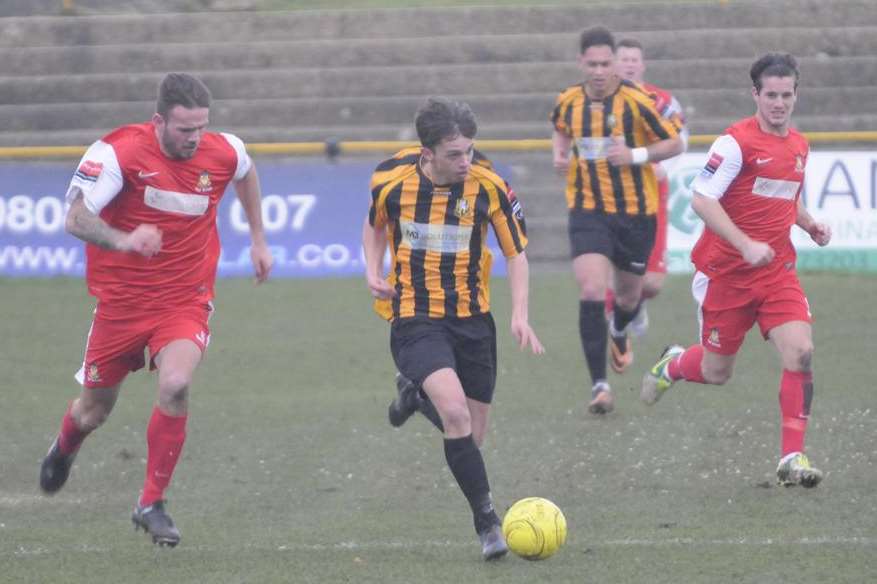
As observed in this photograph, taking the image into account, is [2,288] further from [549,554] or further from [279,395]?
[549,554]

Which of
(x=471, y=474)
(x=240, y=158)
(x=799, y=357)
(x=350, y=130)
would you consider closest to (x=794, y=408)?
(x=799, y=357)

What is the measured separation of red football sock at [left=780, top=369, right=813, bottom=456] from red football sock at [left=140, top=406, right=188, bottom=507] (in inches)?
105

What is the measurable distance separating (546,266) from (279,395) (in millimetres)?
5738

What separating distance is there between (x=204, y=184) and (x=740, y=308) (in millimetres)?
2630

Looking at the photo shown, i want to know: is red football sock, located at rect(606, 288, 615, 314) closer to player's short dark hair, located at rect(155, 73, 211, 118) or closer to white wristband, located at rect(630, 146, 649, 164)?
white wristband, located at rect(630, 146, 649, 164)

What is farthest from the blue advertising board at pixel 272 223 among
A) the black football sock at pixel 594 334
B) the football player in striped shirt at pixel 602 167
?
the black football sock at pixel 594 334

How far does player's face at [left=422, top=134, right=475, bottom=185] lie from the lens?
19.8 ft

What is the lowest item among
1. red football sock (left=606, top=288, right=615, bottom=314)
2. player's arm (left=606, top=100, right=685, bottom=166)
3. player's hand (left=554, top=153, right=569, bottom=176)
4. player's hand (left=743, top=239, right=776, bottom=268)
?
red football sock (left=606, top=288, right=615, bottom=314)

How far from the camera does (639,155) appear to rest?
902 cm

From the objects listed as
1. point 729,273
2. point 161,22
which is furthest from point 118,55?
point 729,273

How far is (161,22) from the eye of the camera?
1925 cm

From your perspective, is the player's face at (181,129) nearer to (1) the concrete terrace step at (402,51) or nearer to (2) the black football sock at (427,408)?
(2) the black football sock at (427,408)

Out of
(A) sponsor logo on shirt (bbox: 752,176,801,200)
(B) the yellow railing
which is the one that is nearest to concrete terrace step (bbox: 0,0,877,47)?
(B) the yellow railing

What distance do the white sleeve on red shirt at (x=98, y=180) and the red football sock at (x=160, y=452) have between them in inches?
34.8
